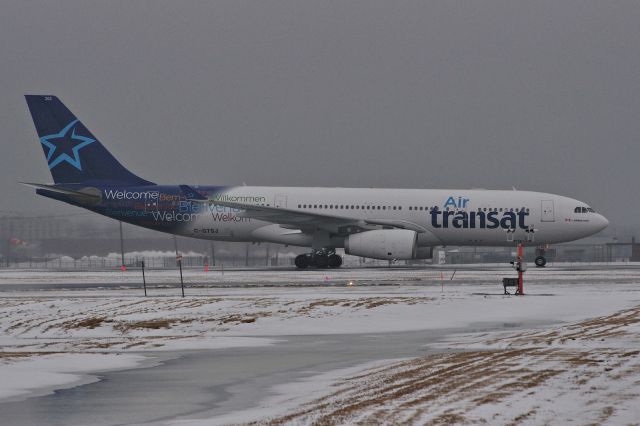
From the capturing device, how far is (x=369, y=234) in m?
51.8

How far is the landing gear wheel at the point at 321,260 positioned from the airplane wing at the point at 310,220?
1336 mm

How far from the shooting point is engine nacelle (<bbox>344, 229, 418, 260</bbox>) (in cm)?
5097

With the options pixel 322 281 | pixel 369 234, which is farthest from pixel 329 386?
pixel 369 234

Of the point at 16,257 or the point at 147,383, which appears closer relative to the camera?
the point at 147,383

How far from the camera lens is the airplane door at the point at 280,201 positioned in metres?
54.2

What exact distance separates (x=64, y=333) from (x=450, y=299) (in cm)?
975

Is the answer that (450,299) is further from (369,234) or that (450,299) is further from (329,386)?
(369,234)

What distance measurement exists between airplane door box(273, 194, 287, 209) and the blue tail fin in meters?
6.68

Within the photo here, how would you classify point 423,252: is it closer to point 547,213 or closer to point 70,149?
point 547,213

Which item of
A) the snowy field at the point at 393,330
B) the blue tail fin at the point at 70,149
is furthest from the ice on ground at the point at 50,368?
the blue tail fin at the point at 70,149

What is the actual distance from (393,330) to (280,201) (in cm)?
3376

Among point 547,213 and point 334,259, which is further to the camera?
point 547,213

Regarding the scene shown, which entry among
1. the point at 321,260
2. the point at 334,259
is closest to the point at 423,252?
the point at 334,259

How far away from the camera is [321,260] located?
5312 centimetres
